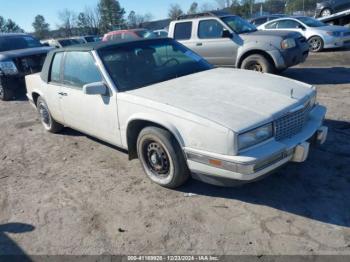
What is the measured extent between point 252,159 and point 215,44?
6.47 m

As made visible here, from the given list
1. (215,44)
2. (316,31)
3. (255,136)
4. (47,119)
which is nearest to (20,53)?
(47,119)

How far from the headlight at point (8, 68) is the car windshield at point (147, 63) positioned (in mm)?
6130

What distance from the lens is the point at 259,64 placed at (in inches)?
329

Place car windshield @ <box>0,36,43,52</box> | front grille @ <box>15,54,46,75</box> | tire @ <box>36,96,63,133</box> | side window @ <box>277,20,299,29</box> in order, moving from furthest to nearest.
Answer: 1. side window @ <box>277,20,299,29</box>
2. car windshield @ <box>0,36,43,52</box>
3. front grille @ <box>15,54,46,75</box>
4. tire @ <box>36,96,63,133</box>

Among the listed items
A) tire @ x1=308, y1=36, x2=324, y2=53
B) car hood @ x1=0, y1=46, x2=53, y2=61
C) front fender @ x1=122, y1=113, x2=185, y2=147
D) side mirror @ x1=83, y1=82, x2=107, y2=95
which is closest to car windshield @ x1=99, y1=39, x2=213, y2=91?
side mirror @ x1=83, y1=82, x2=107, y2=95

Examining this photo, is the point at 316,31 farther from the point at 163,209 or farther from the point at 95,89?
the point at 163,209

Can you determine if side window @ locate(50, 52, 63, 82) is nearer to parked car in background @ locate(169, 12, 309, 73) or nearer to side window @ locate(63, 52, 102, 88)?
side window @ locate(63, 52, 102, 88)

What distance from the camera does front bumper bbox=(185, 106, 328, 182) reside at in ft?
10.00

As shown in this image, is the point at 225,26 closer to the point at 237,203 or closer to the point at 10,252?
the point at 237,203

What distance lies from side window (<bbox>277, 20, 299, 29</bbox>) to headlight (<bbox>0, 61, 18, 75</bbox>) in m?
10.1

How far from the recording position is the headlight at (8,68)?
30.6ft

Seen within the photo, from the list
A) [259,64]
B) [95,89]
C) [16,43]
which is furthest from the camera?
[16,43]

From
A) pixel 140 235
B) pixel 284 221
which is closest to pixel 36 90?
pixel 140 235

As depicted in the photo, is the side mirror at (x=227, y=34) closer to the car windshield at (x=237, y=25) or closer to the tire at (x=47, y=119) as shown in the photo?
the car windshield at (x=237, y=25)
